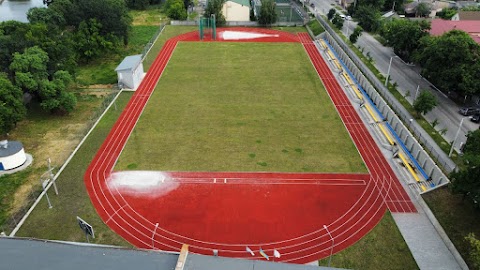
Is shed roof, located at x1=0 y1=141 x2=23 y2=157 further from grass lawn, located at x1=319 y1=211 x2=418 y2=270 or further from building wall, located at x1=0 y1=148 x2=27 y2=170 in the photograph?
grass lawn, located at x1=319 y1=211 x2=418 y2=270

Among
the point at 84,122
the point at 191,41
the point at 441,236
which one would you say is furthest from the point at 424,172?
the point at 191,41

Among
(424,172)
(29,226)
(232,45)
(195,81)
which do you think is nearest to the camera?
(29,226)

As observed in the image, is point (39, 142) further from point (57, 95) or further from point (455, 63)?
point (455, 63)

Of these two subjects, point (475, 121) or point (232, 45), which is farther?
point (232, 45)

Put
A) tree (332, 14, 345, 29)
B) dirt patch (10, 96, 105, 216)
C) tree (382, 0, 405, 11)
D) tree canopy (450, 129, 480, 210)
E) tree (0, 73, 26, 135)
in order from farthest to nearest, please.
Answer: tree (382, 0, 405, 11), tree (332, 14, 345, 29), tree (0, 73, 26, 135), dirt patch (10, 96, 105, 216), tree canopy (450, 129, 480, 210)

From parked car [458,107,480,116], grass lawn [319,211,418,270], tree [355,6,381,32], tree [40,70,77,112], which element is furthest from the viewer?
tree [355,6,381,32]

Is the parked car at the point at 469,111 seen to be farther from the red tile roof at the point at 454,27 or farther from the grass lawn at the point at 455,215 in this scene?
the red tile roof at the point at 454,27

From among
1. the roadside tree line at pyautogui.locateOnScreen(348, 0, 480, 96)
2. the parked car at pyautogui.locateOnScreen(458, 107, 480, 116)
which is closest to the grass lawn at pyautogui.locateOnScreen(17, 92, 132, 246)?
the parked car at pyautogui.locateOnScreen(458, 107, 480, 116)

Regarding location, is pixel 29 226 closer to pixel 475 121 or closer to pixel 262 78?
pixel 262 78
